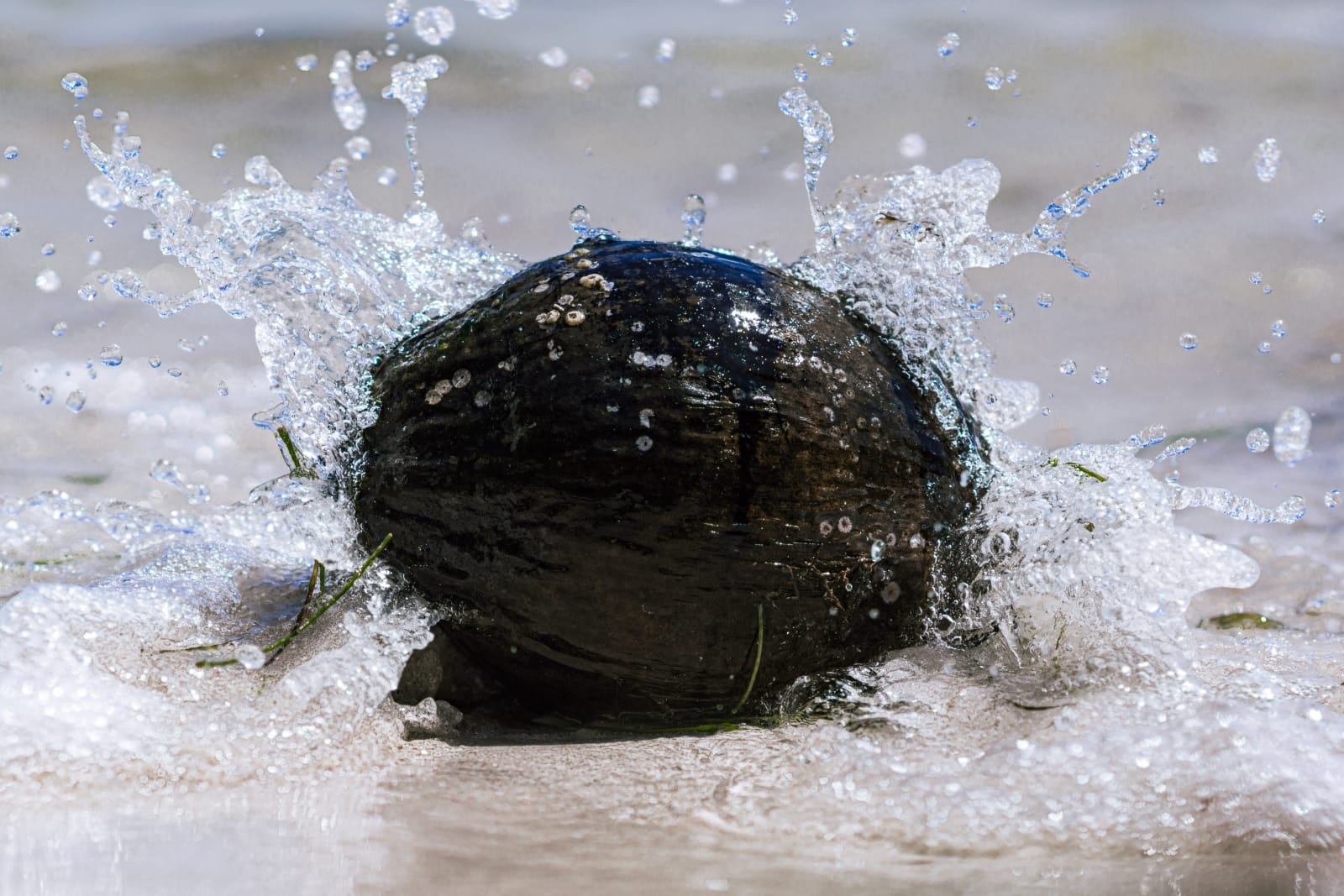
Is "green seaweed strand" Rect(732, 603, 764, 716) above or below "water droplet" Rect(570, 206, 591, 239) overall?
below

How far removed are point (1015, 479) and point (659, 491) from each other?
119 centimetres

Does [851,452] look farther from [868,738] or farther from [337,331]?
[337,331]

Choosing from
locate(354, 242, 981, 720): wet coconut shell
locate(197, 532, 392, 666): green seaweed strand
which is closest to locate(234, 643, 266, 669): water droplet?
locate(197, 532, 392, 666): green seaweed strand

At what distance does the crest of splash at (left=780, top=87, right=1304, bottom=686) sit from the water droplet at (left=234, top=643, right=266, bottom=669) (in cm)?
192

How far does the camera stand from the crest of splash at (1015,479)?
3109mm

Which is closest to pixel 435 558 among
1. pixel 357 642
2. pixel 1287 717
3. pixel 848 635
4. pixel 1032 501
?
pixel 357 642

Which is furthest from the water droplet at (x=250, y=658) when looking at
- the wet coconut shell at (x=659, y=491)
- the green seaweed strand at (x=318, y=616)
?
the wet coconut shell at (x=659, y=491)

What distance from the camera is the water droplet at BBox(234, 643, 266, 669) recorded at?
307cm

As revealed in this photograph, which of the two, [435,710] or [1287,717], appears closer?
[1287,717]

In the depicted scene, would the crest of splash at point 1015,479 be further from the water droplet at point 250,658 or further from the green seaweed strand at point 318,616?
the water droplet at point 250,658

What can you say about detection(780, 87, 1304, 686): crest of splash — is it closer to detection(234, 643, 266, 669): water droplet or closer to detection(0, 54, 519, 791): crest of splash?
detection(0, 54, 519, 791): crest of splash

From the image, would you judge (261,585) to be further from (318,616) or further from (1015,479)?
(1015,479)

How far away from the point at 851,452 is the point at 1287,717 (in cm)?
117

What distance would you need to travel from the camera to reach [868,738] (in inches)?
103
